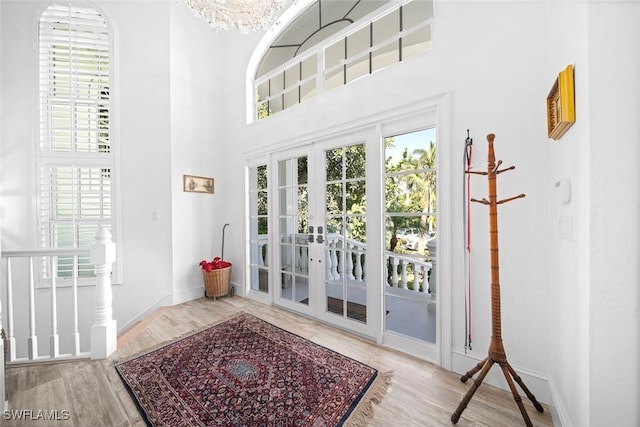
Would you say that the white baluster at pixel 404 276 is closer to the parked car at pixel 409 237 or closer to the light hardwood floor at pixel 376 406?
the parked car at pixel 409 237

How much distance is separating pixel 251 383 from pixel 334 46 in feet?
11.1

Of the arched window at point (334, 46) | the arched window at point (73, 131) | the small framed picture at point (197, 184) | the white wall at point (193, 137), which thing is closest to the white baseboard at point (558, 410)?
the arched window at point (334, 46)

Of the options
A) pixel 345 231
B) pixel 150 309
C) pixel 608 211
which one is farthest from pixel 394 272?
pixel 150 309

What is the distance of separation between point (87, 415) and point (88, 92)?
3.84m

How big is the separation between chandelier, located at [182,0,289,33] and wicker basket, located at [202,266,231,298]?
2.88 meters

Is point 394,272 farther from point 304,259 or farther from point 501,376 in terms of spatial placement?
point 304,259

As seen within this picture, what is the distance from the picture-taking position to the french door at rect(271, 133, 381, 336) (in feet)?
8.68

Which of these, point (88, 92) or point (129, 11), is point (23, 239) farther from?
point (129, 11)

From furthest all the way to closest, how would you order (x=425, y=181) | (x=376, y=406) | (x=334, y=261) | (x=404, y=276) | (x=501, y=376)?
(x=334, y=261), (x=404, y=276), (x=425, y=181), (x=501, y=376), (x=376, y=406)

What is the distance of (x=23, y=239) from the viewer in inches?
128

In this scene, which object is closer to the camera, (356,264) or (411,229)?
(411,229)

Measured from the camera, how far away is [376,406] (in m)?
1.66

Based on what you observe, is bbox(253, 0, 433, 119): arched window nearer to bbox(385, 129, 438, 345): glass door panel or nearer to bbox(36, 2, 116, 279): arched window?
bbox(385, 129, 438, 345): glass door panel

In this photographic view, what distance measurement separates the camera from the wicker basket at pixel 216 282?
11.9 feet
